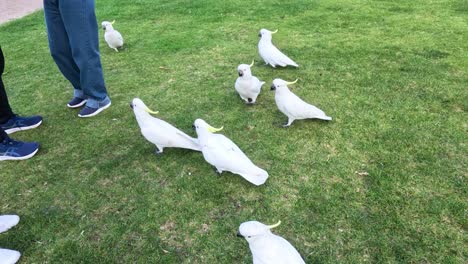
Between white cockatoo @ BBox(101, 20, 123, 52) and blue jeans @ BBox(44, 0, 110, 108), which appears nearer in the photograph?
blue jeans @ BBox(44, 0, 110, 108)

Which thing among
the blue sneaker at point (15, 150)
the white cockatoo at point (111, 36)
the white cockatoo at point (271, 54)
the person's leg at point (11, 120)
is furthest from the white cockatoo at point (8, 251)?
the white cockatoo at point (111, 36)

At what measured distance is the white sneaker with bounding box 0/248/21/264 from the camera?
1.93 m

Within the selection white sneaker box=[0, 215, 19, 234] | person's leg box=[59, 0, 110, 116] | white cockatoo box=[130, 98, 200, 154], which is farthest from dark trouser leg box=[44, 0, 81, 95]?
white sneaker box=[0, 215, 19, 234]

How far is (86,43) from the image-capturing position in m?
2.98

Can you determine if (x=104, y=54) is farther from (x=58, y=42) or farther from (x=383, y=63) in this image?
(x=383, y=63)

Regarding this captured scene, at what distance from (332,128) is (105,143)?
1.75 meters

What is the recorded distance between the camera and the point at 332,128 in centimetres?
289

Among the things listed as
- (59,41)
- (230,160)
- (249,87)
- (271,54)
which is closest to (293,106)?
(249,87)

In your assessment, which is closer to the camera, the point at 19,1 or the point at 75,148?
the point at 75,148

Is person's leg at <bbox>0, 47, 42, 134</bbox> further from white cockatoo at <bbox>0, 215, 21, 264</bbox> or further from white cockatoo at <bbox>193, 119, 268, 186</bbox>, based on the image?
white cockatoo at <bbox>193, 119, 268, 186</bbox>

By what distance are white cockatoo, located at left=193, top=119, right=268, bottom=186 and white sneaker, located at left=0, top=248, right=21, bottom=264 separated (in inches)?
45.7

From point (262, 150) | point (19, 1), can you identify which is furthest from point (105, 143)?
point (19, 1)

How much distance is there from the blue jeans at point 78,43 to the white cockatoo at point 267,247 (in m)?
2.06

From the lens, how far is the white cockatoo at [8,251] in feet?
6.35
